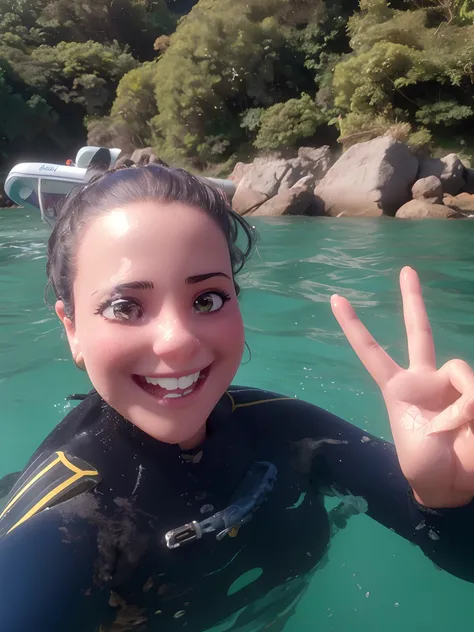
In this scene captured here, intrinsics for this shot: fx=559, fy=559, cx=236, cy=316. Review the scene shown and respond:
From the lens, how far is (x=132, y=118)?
901 inches

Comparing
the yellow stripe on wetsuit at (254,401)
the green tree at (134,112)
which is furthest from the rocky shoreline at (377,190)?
the green tree at (134,112)

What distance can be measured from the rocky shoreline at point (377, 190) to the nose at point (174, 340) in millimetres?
10307

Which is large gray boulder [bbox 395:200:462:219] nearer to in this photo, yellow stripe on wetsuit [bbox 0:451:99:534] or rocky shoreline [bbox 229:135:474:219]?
rocky shoreline [bbox 229:135:474:219]

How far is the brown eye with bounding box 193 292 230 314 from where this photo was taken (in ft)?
4.04

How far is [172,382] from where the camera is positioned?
120 centimetres

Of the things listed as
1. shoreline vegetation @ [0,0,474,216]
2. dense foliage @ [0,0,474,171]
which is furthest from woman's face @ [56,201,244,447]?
dense foliage @ [0,0,474,171]

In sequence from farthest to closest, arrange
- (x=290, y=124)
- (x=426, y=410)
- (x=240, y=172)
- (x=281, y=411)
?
(x=290, y=124) < (x=240, y=172) < (x=281, y=411) < (x=426, y=410)

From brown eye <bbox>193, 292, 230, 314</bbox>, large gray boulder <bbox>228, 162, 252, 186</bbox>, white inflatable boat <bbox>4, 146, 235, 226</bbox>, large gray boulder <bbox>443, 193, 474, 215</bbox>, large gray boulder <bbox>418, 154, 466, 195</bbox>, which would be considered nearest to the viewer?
Result: brown eye <bbox>193, 292, 230, 314</bbox>

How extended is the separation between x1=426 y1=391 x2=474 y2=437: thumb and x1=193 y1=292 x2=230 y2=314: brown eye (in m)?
0.53

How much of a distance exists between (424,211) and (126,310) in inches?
412

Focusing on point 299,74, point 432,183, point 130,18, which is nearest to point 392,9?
point 299,74

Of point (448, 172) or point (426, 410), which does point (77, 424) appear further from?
point (448, 172)

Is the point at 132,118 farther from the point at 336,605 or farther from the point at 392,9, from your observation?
the point at 336,605

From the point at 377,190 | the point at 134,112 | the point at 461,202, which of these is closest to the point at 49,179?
the point at 377,190
